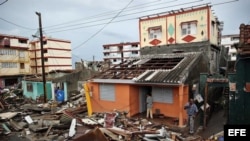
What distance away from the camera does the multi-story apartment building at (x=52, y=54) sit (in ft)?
188

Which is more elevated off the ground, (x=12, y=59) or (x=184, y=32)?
(x=184, y=32)

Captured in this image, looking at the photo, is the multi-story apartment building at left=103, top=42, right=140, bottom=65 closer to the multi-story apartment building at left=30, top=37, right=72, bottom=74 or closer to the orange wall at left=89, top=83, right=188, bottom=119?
the multi-story apartment building at left=30, top=37, right=72, bottom=74

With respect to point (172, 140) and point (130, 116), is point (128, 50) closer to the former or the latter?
point (130, 116)

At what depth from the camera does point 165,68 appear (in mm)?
18734

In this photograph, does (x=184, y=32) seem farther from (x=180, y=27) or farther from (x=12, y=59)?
(x=12, y=59)

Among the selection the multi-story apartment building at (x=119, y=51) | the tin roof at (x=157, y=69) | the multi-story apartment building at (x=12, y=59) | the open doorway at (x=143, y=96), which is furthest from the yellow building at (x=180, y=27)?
the multi-story apartment building at (x=119, y=51)

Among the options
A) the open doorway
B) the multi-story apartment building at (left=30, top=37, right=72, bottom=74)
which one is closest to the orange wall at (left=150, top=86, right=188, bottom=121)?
the open doorway

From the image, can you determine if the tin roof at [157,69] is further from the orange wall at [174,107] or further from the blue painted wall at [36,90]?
the blue painted wall at [36,90]

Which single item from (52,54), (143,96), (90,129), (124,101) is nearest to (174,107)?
(143,96)

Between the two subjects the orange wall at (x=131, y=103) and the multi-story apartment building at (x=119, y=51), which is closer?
the orange wall at (x=131, y=103)

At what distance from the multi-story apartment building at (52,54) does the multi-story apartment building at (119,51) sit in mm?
13812

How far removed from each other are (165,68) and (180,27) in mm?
6935

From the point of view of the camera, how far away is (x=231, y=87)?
12812mm

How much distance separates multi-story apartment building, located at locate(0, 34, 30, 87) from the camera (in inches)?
1790
